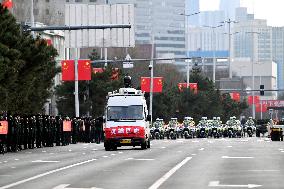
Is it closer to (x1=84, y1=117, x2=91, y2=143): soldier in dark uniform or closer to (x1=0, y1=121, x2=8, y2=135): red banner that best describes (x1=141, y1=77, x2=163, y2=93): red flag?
(x1=84, y1=117, x2=91, y2=143): soldier in dark uniform

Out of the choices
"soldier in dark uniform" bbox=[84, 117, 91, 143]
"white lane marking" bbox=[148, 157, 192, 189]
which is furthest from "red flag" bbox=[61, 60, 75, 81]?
"white lane marking" bbox=[148, 157, 192, 189]

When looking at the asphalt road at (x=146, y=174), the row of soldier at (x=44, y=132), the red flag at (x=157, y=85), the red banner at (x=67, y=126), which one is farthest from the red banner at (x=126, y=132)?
the red flag at (x=157, y=85)

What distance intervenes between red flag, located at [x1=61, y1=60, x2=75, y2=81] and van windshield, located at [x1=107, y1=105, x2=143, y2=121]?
31.2m

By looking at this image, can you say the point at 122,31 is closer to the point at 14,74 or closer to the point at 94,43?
the point at 94,43

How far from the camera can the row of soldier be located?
50.6 meters

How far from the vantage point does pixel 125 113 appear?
53.3m

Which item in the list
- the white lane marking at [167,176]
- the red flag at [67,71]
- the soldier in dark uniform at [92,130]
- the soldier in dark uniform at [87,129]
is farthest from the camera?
the red flag at [67,71]

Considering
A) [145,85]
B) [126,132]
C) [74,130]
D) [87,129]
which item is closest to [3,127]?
[126,132]

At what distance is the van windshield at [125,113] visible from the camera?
175 feet

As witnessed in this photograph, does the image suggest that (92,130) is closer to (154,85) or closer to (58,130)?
(58,130)

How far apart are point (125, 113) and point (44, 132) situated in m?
7.81

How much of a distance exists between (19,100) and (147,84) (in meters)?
55.1

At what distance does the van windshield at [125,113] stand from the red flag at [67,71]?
3123cm

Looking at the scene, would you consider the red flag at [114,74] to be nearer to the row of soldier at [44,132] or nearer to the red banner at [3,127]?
the row of soldier at [44,132]
